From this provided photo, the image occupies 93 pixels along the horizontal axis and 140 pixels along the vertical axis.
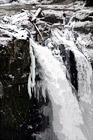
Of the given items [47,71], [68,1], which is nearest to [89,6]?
[68,1]

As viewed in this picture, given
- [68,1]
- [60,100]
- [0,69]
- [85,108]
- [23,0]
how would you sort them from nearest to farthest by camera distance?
[0,69], [60,100], [85,108], [68,1], [23,0]

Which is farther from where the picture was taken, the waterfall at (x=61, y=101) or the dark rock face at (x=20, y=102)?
the waterfall at (x=61, y=101)

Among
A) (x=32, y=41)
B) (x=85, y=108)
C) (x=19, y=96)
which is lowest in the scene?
(x=85, y=108)

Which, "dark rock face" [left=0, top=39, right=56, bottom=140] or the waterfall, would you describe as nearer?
"dark rock face" [left=0, top=39, right=56, bottom=140]

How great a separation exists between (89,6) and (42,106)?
7.02 meters

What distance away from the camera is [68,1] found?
13.5 meters

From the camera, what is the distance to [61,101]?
617cm

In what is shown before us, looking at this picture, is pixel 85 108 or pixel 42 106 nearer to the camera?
pixel 42 106

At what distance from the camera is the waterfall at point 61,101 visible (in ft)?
20.2

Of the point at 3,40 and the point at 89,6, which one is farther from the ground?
the point at 3,40

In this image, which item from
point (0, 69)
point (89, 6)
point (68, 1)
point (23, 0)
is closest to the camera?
point (0, 69)

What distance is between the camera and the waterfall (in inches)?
242

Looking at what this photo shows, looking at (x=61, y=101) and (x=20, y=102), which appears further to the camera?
(x=61, y=101)

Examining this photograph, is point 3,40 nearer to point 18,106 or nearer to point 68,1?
point 18,106
